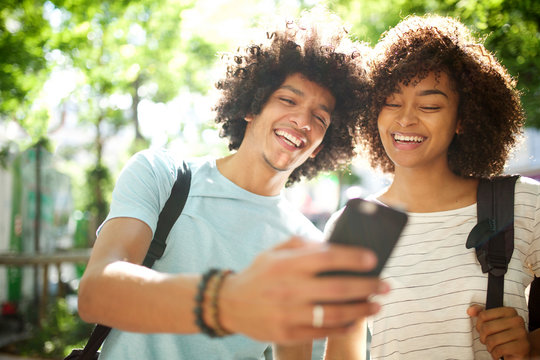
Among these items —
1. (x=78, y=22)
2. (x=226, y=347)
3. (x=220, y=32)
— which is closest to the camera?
(x=226, y=347)

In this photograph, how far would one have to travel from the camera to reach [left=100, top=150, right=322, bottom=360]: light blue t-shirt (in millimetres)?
2088

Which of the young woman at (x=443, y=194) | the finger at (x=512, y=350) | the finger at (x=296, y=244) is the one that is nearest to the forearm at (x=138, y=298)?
the finger at (x=296, y=244)

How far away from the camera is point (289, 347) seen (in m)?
2.41

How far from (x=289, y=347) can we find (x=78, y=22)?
561 centimetres

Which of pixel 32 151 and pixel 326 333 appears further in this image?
pixel 32 151

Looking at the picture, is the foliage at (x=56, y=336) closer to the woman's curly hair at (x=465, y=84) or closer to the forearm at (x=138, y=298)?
the forearm at (x=138, y=298)

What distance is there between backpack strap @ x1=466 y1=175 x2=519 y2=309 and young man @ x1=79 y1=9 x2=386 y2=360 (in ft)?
3.22

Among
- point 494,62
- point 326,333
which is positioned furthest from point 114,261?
point 494,62

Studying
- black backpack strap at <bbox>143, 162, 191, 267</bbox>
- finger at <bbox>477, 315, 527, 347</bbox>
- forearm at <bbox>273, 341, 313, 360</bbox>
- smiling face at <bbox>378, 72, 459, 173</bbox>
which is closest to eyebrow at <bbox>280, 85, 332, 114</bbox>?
smiling face at <bbox>378, 72, 459, 173</bbox>

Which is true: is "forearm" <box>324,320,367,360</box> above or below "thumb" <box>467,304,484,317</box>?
below

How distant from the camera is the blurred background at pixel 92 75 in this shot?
379cm

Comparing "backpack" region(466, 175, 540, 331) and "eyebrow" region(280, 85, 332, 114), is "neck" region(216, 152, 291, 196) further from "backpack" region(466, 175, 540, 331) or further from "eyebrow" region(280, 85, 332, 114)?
"backpack" region(466, 175, 540, 331)

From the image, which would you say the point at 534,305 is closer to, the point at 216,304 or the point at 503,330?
the point at 503,330

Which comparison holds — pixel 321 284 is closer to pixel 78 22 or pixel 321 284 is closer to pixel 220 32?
pixel 78 22
